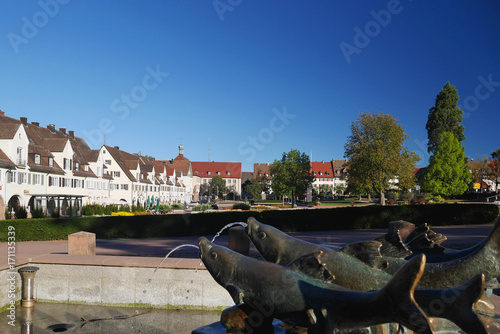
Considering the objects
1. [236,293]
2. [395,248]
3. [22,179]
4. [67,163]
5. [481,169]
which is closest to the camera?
[236,293]

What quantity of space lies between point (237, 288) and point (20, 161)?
139 ft

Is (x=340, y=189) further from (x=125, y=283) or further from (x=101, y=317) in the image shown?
(x=101, y=317)

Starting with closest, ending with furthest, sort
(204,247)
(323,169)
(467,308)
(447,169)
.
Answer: (467,308)
(204,247)
(447,169)
(323,169)

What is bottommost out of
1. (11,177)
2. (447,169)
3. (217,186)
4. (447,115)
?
(11,177)

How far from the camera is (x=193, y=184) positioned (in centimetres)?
12106

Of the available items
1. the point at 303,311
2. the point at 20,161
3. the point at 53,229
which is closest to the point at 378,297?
the point at 303,311

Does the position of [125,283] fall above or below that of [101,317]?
above

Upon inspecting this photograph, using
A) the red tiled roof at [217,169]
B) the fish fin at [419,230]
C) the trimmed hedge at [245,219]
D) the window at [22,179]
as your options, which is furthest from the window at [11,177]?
the red tiled roof at [217,169]

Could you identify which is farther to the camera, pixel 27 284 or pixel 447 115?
pixel 447 115

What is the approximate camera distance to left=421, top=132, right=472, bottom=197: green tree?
5344cm

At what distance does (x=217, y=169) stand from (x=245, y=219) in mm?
107981

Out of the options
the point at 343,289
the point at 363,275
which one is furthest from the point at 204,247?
the point at 363,275

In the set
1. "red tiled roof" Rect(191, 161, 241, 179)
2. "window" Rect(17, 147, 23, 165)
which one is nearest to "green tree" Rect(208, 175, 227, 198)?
"red tiled roof" Rect(191, 161, 241, 179)

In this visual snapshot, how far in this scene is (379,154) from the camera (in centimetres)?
3862
